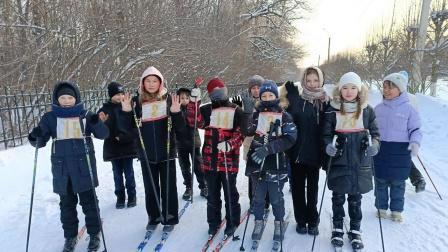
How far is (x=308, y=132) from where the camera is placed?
404 cm

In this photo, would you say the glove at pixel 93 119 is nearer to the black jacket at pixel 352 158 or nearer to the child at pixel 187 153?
the child at pixel 187 153

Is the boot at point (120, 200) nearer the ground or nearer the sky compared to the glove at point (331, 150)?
nearer the ground

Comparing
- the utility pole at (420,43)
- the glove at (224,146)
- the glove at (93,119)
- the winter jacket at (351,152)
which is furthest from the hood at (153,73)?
the utility pole at (420,43)

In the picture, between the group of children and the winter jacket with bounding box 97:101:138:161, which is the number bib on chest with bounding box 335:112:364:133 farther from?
the winter jacket with bounding box 97:101:138:161

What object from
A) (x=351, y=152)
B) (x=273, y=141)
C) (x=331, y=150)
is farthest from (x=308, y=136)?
(x=273, y=141)

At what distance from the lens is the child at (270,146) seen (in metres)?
3.68

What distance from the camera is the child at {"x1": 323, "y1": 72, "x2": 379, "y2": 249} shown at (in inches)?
151

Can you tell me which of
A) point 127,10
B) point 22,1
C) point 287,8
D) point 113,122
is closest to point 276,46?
point 287,8

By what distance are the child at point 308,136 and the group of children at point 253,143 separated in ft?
0.04

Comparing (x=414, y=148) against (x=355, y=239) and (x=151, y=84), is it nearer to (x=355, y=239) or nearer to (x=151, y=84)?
(x=355, y=239)

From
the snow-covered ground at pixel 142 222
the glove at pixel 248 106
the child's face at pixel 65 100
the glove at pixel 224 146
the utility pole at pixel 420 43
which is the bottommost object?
the snow-covered ground at pixel 142 222

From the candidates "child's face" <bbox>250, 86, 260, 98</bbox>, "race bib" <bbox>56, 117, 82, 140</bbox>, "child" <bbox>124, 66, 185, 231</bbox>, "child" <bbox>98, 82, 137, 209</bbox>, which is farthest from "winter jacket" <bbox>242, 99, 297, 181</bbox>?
"race bib" <bbox>56, 117, 82, 140</bbox>

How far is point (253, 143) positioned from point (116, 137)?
1984mm

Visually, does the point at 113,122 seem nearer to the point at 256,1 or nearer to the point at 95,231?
the point at 95,231
